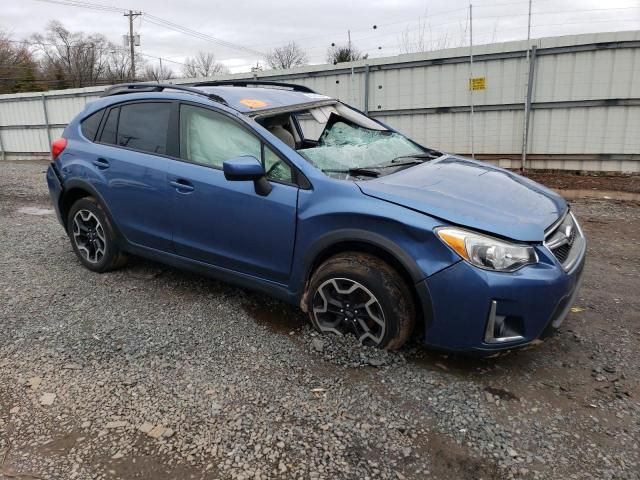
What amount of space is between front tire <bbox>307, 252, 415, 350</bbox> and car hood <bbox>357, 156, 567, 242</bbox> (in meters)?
0.43

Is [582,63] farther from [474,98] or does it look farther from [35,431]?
[35,431]

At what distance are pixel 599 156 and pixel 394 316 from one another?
8107 mm

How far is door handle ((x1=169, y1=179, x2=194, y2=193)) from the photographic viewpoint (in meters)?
3.65

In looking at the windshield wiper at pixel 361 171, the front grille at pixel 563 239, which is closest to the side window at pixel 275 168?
the windshield wiper at pixel 361 171

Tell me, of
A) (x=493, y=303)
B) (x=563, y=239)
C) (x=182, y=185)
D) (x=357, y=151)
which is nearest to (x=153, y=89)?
Result: (x=182, y=185)

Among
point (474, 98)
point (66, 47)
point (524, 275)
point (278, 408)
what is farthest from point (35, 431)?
point (66, 47)

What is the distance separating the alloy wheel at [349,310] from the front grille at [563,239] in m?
1.05

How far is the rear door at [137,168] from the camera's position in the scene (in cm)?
389

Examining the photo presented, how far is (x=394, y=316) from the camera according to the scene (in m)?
2.91

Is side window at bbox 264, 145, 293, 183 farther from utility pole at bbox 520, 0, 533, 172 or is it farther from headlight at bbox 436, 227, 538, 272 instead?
utility pole at bbox 520, 0, 533, 172

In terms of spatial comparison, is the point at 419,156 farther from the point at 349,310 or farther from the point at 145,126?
the point at 145,126

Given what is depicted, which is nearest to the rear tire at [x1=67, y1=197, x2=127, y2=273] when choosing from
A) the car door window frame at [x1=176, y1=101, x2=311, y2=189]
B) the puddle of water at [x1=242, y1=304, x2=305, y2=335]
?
the car door window frame at [x1=176, y1=101, x2=311, y2=189]

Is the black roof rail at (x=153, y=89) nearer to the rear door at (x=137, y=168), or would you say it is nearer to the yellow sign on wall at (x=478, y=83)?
the rear door at (x=137, y=168)

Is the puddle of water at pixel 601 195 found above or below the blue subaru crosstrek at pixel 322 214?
below
